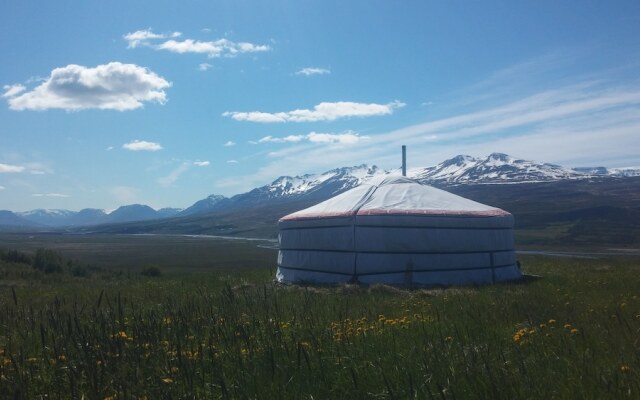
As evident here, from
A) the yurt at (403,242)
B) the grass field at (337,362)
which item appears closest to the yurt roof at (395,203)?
the yurt at (403,242)

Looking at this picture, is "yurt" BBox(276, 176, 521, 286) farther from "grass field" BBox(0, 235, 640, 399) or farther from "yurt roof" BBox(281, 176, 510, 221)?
"grass field" BBox(0, 235, 640, 399)

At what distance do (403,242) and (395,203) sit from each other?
3.67ft

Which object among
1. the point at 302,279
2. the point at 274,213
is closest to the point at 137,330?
the point at 302,279

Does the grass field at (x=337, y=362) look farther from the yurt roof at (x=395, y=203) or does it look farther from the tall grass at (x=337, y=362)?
the yurt roof at (x=395, y=203)

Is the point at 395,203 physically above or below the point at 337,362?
above

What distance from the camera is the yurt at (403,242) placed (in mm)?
12578

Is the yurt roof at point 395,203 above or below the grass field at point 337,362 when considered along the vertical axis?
above

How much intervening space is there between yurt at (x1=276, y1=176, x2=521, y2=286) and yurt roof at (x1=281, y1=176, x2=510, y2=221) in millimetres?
23

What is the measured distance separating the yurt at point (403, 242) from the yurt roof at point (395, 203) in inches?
0.9

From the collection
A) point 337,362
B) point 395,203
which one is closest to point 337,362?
point 337,362

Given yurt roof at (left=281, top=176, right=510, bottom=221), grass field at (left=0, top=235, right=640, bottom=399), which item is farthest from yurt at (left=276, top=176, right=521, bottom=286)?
grass field at (left=0, top=235, right=640, bottom=399)

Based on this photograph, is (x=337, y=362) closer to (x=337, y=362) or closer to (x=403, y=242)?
(x=337, y=362)

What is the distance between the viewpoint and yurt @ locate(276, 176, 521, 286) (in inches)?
495

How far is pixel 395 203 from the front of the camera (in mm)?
13258
